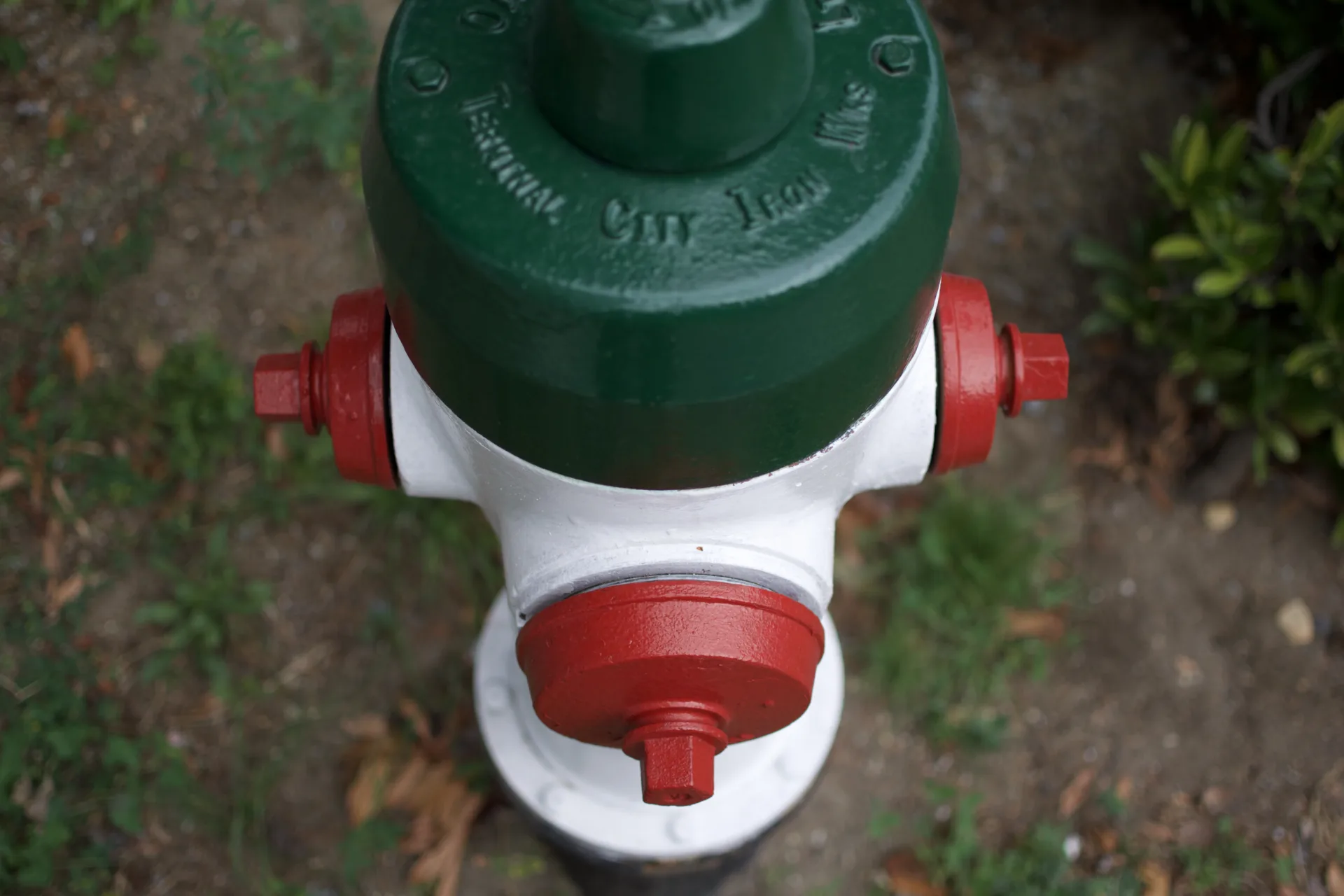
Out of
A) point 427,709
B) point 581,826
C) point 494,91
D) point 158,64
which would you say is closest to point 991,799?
point 581,826

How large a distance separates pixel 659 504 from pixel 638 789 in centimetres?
74

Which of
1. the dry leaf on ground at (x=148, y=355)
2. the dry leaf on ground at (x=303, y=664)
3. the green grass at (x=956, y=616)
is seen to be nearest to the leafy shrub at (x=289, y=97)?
the dry leaf on ground at (x=148, y=355)

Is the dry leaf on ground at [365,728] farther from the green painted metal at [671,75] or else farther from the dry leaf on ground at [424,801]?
the green painted metal at [671,75]

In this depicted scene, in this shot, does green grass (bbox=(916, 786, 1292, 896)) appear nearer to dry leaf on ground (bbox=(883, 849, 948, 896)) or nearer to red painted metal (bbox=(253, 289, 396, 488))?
dry leaf on ground (bbox=(883, 849, 948, 896))

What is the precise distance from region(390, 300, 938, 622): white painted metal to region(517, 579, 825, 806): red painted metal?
2cm

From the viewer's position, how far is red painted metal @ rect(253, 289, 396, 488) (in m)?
1.12

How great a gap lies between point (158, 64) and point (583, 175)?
2009mm

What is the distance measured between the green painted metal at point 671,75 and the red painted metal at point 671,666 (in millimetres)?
433

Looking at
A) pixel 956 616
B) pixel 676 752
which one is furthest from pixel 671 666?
pixel 956 616

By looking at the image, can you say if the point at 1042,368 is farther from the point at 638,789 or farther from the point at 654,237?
the point at 638,789

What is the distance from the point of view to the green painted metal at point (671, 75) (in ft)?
2.35

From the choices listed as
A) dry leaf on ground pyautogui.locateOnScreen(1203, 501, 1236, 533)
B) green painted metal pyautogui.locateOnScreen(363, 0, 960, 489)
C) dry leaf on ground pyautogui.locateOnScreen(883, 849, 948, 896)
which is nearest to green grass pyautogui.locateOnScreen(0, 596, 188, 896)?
dry leaf on ground pyautogui.locateOnScreen(883, 849, 948, 896)

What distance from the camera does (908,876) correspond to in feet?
6.99

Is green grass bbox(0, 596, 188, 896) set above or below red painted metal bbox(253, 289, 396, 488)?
below
